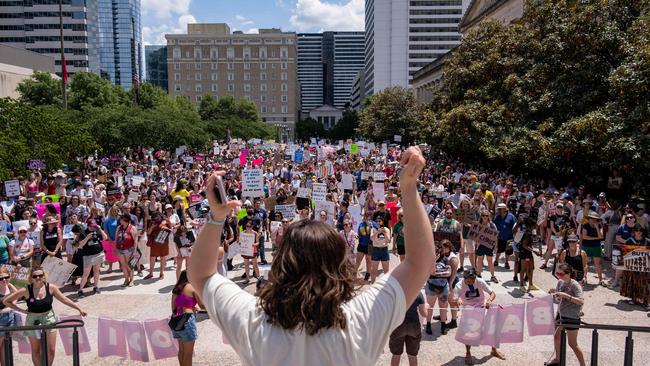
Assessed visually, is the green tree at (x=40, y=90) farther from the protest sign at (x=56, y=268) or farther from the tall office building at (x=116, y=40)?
the tall office building at (x=116, y=40)

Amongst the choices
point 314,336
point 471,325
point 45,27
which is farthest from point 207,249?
point 45,27

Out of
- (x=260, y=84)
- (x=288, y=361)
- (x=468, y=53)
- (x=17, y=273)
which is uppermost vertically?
(x=260, y=84)

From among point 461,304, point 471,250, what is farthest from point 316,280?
point 471,250

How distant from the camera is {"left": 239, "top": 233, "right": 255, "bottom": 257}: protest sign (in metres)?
11.9

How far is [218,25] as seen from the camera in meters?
139

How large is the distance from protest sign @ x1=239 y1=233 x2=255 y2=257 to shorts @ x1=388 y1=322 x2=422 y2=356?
5.59 m

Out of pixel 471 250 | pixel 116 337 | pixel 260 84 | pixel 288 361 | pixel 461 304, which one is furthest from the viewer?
pixel 260 84

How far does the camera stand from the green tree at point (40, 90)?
172 feet

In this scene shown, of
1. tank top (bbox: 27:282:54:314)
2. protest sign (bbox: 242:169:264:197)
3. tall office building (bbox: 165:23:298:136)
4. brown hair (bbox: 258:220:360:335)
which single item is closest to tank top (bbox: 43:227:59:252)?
tank top (bbox: 27:282:54:314)

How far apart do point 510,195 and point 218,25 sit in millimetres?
131991

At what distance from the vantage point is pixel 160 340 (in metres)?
7.05

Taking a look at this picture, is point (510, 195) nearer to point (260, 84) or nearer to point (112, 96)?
point (112, 96)

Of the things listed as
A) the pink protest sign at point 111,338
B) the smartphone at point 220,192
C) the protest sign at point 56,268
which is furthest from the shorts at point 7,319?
the smartphone at point 220,192

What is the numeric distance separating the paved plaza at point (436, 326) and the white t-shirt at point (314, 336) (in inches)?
244
